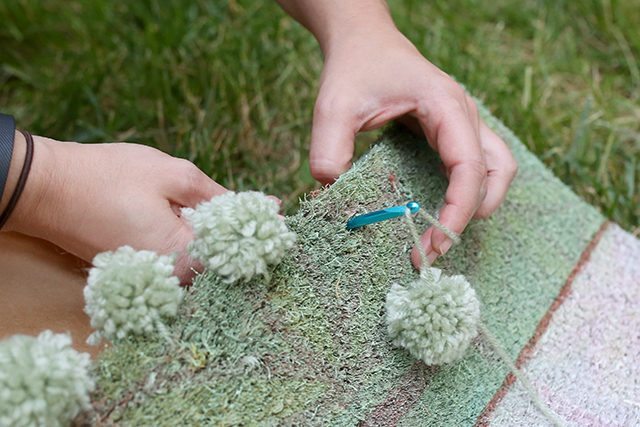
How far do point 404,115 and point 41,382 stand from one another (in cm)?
61

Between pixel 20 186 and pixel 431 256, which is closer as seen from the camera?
pixel 20 186

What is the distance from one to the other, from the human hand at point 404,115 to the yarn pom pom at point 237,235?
229 millimetres

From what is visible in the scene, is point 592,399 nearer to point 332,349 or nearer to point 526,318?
point 526,318

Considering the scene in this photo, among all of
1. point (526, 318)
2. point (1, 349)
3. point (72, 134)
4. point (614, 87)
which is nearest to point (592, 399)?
point (526, 318)

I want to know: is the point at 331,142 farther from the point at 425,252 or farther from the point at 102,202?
the point at 102,202

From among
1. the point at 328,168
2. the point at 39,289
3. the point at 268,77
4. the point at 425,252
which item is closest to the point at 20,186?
the point at 39,289

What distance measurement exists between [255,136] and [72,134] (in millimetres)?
390

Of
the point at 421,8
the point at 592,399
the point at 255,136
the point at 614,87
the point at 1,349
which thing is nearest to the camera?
the point at 1,349

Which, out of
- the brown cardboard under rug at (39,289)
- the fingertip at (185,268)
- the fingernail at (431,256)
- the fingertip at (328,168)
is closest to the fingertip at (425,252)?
the fingernail at (431,256)

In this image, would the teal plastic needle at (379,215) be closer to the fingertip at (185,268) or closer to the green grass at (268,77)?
the fingertip at (185,268)

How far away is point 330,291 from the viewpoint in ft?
2.71

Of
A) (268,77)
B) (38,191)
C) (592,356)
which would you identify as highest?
(38,191)

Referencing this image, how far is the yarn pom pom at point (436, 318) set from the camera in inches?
30.7

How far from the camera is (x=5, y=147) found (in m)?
0.79
